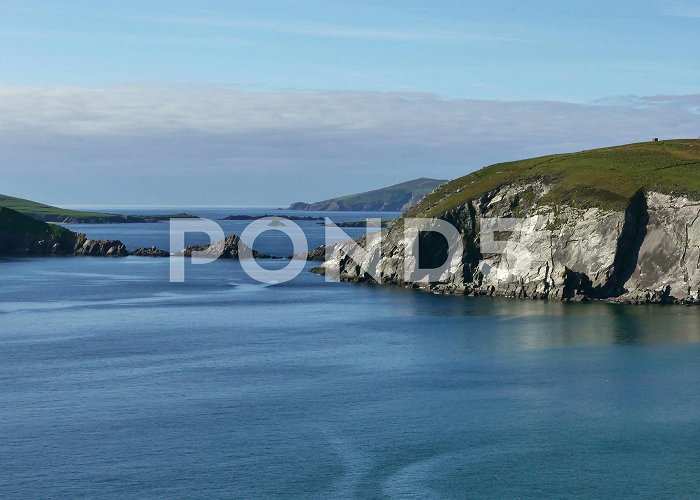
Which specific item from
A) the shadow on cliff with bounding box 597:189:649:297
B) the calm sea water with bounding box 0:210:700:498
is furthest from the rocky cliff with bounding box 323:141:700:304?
the calm sea water with bounding box 0:210:700:498

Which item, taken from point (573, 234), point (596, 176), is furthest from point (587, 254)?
point (596, 176)

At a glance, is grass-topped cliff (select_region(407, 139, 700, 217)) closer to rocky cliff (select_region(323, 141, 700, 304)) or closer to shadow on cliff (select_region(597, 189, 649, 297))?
rocky cliff (select_region(323, 141, 700, 304))

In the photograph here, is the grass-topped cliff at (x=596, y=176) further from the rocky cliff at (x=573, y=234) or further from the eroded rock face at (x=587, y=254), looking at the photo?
the eroded rock face at (x=587, y=254)

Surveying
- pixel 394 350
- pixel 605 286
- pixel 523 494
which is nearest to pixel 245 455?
pixel 523 494

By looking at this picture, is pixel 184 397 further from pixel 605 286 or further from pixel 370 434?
pixel 605 286

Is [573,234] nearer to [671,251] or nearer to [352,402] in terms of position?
[671,251]

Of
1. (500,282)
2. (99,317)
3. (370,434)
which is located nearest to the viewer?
(370,434)
